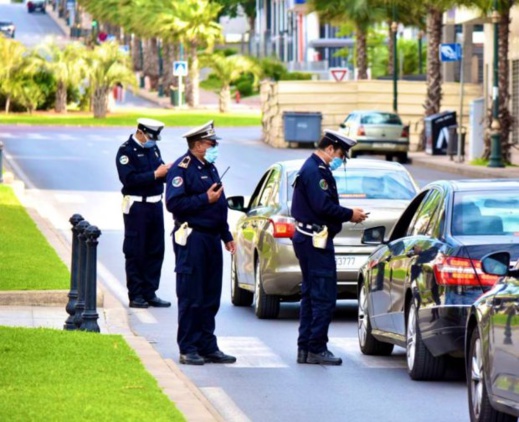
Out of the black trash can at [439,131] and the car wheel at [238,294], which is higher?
the car wheel at [238,294]

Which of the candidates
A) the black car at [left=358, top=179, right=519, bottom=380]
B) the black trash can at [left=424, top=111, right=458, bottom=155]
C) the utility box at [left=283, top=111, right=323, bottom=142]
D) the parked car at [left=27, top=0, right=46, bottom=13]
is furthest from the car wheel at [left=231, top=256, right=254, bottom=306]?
the parked car at [left=27, top=0, right=46, bottom=13]

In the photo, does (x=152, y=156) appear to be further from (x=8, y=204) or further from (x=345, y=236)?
(x=8, y=204)

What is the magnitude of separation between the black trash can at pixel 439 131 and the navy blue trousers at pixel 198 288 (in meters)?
41.8

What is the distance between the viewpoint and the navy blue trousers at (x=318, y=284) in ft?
43.6

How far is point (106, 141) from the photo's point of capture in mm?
60062

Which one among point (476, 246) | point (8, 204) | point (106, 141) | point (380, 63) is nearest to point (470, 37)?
point (106, 141)

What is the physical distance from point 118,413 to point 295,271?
6.79 metres

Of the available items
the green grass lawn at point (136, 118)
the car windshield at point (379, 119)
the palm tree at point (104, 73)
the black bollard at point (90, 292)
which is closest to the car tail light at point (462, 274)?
the black bollard at point (90, 292)

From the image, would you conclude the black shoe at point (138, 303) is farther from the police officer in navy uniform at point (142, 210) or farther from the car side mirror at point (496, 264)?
the car side mirror at point (496, 264)

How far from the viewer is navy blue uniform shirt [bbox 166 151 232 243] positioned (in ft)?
43.2

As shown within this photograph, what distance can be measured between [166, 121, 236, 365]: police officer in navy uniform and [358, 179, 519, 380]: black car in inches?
→ 48.6

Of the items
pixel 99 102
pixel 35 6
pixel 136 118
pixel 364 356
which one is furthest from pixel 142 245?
pixel 35 6

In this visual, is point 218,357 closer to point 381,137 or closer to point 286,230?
point 286,230

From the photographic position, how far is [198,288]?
1327 cm
